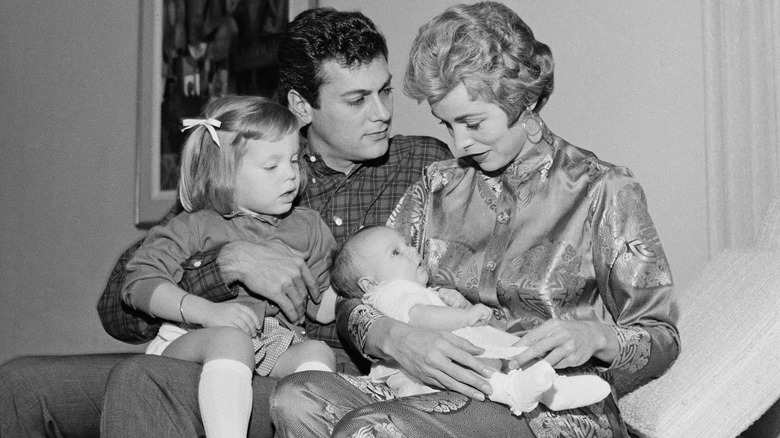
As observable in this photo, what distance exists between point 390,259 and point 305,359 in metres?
0.26

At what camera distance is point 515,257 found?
1.78 meters

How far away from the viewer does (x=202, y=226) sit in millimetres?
2090

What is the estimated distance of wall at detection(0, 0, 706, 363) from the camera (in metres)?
2.52

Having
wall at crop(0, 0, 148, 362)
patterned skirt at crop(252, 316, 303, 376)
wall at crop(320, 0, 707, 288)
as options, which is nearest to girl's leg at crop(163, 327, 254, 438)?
patterned skirt at crop(252, 316, 303, 376)

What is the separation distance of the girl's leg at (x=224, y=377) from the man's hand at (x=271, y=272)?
185 millimetres

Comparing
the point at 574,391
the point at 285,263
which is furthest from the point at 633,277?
the point at 285,263

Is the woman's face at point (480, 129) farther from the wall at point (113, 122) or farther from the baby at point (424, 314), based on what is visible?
the wall at point (113, 122)

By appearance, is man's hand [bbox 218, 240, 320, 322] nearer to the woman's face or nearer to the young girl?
the young girl

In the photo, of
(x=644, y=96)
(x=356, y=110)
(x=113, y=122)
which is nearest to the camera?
(x=356, y=110)

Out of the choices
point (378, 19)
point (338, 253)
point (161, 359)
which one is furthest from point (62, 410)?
point (378, 19)

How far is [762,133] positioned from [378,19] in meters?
1.48

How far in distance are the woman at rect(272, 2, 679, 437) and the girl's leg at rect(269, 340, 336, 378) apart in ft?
0.31

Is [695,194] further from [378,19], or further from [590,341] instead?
[378,19]

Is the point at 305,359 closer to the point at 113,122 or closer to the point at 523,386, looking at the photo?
the point at 523,386
